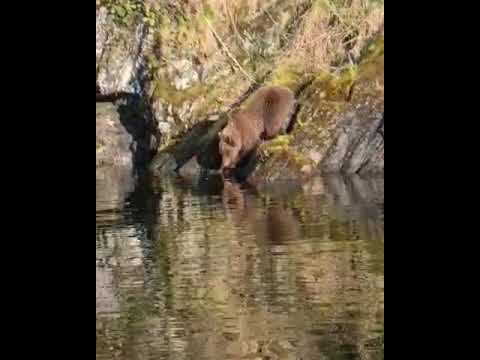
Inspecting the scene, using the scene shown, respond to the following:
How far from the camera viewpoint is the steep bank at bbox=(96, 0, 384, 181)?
92.0 ft

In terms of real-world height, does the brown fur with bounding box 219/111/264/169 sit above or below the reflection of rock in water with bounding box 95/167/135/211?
above

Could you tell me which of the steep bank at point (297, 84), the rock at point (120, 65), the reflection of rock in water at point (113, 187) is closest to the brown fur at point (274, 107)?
the steep bank at point (297, 84)

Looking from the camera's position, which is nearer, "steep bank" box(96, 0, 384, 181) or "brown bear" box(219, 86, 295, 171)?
"steep bank" box(96, 0, 384, 181)

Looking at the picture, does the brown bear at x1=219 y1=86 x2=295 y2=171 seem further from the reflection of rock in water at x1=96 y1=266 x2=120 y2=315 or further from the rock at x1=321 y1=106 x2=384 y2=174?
the reflection of rock in water at x1=96 y1=266 x2=120 y2=315

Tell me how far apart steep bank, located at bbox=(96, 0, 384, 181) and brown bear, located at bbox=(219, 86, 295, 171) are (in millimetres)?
896

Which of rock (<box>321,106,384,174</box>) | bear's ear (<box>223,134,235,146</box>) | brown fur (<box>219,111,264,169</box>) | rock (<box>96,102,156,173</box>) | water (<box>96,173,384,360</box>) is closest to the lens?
water (<box>96,173,384,360</box>)

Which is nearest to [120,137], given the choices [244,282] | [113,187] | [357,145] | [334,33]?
[113,187]

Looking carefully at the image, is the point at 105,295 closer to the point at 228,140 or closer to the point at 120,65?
the point at 228,140

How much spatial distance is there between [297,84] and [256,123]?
308 cm

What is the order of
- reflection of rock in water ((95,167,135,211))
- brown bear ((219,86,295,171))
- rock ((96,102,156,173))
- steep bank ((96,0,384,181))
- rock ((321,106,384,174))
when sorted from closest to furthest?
reflection of rock in water ((95,167,135,211)), steep bank ((96,0,384,181)), rock ((321,106,384,174)), brown bear ((219,86,295,171)), rock ((96,102,156,173))

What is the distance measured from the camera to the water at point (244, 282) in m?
8.69

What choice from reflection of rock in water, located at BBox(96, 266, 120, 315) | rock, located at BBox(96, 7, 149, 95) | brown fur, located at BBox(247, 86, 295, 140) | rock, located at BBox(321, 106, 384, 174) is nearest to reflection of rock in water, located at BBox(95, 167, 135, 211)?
rock, located at BBox(96, 7, 149, 95)
